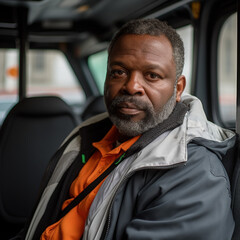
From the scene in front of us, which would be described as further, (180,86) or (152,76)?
(180,86)

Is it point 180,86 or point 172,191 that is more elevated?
point 180,86

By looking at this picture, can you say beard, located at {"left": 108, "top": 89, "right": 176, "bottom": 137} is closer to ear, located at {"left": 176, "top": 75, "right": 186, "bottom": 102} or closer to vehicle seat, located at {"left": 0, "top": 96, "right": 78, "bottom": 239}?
ear, located at {"left": 176, "top": 75, "right": 186, "bottom": 102}

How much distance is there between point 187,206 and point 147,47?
0.68 meters

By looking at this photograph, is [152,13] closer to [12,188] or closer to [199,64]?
[199,64]

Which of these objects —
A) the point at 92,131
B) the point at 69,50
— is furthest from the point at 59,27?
the point at 92,131

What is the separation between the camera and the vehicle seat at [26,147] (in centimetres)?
240

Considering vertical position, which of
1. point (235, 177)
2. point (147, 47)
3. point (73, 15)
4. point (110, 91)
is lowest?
point (235, 177)

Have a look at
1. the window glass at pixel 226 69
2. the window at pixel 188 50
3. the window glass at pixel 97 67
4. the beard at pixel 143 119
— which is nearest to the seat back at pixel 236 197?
the beard at pixel 143 119

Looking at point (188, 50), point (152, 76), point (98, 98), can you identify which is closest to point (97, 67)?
point (98, 98)

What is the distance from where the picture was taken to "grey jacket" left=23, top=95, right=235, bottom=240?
1.16 meters

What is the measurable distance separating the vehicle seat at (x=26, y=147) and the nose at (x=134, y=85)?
1.08m

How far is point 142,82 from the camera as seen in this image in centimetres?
151

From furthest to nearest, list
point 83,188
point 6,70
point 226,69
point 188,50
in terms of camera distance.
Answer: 1. point 6,70
2. point 188,50
3. point 226,69
4. point 83,188

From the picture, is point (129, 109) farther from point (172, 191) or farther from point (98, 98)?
point (98, 98)
